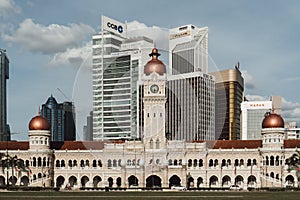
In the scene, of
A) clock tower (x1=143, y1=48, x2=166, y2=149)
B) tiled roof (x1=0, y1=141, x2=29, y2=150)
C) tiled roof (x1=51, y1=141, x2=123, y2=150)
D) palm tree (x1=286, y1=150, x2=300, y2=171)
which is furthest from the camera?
tiled roof (x1=51, y1=141, x2=123, y2=150)

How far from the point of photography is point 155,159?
120625 millimetres

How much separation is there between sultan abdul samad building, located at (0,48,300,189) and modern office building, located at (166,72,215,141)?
6.63 meters

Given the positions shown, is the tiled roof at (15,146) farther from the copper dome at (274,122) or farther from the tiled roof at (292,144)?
the tiled roof at (292,144)

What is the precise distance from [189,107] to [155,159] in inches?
757

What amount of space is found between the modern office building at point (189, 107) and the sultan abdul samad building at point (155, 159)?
21.7ft

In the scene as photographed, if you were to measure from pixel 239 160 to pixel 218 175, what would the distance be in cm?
545

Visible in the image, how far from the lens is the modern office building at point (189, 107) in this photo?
128 meters

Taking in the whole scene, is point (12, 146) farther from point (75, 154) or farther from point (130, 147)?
point (130, 147)

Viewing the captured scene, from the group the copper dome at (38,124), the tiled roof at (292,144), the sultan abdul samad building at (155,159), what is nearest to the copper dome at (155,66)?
the sultan abdul samad building at (155,159)

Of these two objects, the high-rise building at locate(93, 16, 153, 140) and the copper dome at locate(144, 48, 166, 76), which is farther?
the high-rise building at locate(93, 16, 153, 140)

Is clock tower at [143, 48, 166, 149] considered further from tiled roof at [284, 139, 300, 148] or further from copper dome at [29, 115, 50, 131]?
tiled roof at [284, 139, 300, 148]

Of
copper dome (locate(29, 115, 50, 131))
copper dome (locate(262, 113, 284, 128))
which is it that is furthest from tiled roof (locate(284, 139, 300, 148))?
copper dome (locate(29, 115, 50, 131))

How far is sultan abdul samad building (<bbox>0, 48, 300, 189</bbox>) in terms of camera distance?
117000 millimetres

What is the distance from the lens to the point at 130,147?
122375 millimetres
